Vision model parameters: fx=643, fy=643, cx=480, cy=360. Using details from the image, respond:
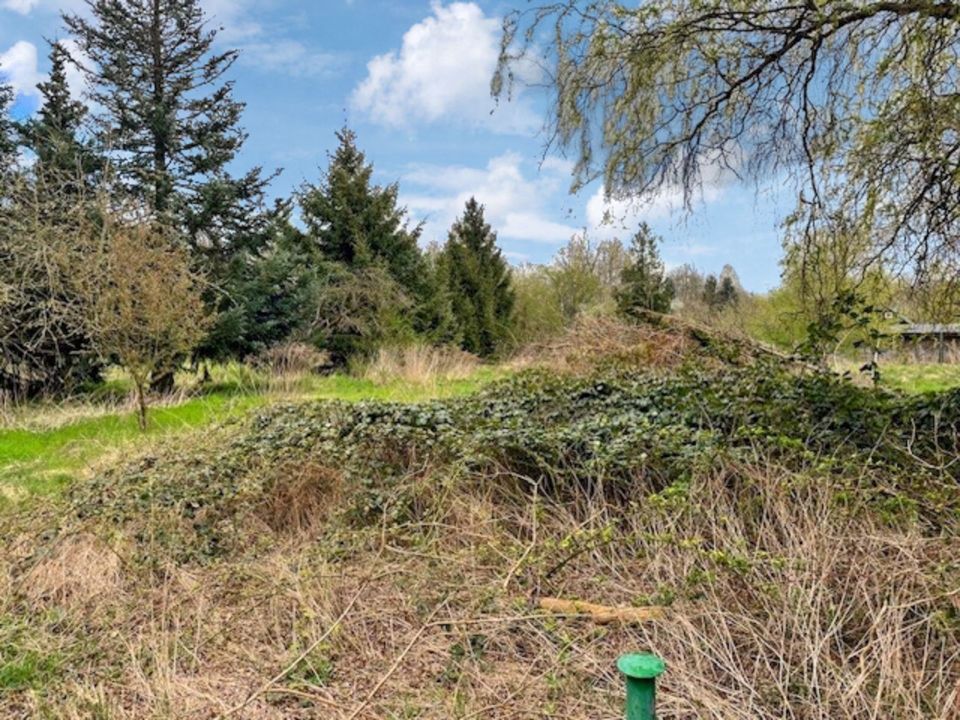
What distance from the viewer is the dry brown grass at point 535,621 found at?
2062mm

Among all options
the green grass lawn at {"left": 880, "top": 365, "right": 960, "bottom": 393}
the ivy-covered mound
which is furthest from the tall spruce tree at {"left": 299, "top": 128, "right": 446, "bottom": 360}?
the green grass lawn at {"left": 880, "top": 365, "right": 960, "bottom": 393}

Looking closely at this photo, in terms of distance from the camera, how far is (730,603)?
7.82 ft

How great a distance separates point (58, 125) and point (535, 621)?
41.8 ft

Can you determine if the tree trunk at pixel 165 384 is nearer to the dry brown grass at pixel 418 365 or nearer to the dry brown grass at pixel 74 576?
the dry brown grass at pixel 418 365

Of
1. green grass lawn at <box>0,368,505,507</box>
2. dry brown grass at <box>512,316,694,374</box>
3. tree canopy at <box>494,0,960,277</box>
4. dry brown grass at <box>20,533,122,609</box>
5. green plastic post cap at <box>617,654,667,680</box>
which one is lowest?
dry brown grass at <box>20,533,122,609</box>

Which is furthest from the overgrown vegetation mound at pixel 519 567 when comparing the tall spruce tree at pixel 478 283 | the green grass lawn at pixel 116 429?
the tall spruce tree at pixel 478 283

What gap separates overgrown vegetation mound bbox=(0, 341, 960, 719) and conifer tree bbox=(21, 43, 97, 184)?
28.6 feet

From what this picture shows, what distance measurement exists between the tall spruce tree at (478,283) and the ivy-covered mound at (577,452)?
1355 cm

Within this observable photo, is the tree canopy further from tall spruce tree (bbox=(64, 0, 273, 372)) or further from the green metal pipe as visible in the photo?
tall spruce tree (bbox=(64, 0, 273, 372))

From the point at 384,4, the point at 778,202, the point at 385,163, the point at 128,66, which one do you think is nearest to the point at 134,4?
the point at 128,66

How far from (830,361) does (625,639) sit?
4798 millimetres

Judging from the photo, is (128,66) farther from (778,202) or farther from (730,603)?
(730,603)

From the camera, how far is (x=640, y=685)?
1375 mm

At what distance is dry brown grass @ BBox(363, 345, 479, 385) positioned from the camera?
36.3ft
